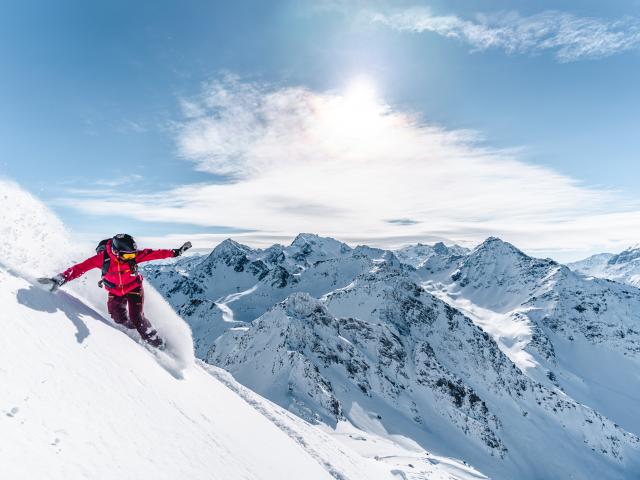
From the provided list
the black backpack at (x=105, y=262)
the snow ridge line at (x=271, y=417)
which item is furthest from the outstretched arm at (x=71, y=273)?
the snow ridge line at (x=271, y=417)

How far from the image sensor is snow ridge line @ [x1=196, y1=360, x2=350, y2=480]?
13.0m

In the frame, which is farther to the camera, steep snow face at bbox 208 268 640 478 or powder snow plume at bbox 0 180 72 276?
steep snow face at bbox 208 268 640 478

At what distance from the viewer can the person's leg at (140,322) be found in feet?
34.8

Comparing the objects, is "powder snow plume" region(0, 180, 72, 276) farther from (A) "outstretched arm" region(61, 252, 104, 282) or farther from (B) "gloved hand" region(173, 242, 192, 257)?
(B) "gloved hand" region(173, 242, 192, 257)

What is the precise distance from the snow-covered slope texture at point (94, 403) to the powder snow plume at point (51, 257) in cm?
3

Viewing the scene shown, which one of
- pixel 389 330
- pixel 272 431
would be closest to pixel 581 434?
pixel 389 330

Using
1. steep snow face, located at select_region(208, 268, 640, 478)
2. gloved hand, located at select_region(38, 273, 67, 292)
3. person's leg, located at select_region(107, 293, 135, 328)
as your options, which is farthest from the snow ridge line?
steep snow face, located at select_region(208, 268, 640, 478)

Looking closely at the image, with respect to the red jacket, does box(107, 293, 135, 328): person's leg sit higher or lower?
lower

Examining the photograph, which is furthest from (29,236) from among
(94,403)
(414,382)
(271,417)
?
(414,382)

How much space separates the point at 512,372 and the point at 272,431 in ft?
634

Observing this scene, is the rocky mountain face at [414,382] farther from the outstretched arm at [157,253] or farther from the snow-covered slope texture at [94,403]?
the outstretched arm at [157,253]

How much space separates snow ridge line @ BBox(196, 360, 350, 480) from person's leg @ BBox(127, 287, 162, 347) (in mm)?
3651

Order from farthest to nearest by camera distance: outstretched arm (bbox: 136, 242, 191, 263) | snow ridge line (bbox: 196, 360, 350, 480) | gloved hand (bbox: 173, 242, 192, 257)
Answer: snow ridge line (bbox: 196, 360, 350, 480)
gloved hand (bbox: 173, 242, 192, 257)
outstretched arm (bbox: 136, 242, 191, 263)

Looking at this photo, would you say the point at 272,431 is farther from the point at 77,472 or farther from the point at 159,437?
the point at 77,472
